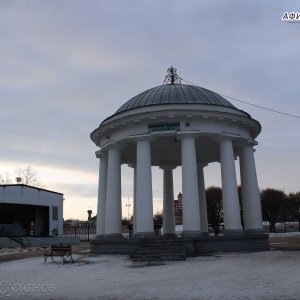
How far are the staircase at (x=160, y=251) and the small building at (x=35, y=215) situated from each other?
149 ft

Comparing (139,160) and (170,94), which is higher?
(170,94)

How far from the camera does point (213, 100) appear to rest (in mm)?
26281

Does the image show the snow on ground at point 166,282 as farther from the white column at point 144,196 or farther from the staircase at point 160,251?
the white column at point 144,196

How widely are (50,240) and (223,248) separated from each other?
135 feet

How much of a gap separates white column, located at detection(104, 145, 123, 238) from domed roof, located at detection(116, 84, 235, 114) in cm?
413

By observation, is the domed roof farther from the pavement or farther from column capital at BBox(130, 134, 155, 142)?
the pavement

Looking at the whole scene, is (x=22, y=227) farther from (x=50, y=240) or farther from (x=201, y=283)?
(x=201, y=283)

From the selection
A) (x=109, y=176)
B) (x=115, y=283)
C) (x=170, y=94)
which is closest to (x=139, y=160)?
(x=109, y=176)

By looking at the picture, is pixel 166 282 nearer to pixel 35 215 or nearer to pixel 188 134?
pixel 188 134

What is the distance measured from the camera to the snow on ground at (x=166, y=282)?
10289 millimetres

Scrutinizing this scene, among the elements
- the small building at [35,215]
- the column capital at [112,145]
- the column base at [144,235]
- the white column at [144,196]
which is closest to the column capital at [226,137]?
the white column at [144,196]

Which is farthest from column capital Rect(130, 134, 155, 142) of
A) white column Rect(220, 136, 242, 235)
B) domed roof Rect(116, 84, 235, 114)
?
white column Rect(220, 136, 242, 235)

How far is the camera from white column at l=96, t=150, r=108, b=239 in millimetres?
28188

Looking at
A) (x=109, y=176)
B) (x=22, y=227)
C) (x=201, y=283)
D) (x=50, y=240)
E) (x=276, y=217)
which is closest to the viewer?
(x=201, y=283)
